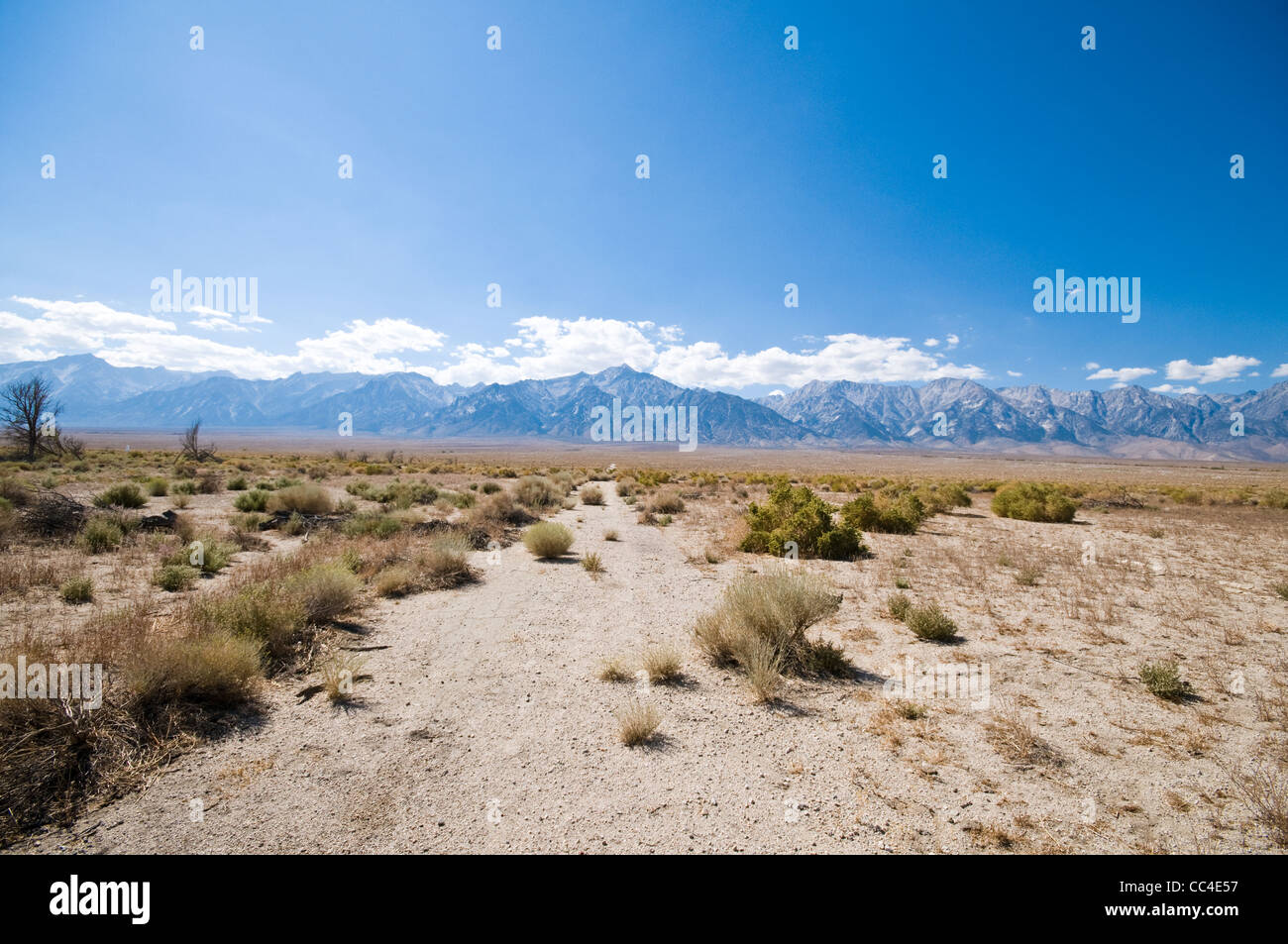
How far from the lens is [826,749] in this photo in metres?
4.42

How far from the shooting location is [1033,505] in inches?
744

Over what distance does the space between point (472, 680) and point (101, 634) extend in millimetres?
3733

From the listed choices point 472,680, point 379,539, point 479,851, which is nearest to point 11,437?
point 379,539

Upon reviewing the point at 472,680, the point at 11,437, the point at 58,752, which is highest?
the point at 11,437

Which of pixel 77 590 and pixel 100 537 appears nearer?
pixel 77 590

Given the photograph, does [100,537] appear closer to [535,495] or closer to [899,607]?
[535,495]

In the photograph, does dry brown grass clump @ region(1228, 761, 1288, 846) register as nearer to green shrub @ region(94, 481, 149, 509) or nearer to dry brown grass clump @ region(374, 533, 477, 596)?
dry brown grass clump @ region(374, 533, 477, 596)

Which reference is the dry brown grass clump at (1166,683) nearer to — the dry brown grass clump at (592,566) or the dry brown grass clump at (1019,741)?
the dry brown grass clump at (1019,741)

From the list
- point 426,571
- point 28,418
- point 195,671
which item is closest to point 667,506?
point 426,571

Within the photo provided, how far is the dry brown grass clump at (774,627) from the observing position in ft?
20.0

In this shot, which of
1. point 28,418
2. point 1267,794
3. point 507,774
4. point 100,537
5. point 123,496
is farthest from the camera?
point 28,418

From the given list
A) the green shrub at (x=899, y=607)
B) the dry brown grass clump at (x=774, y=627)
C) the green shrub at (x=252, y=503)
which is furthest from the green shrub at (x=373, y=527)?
the green shrub at (x=899, y=607)

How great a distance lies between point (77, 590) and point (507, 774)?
8.06m
